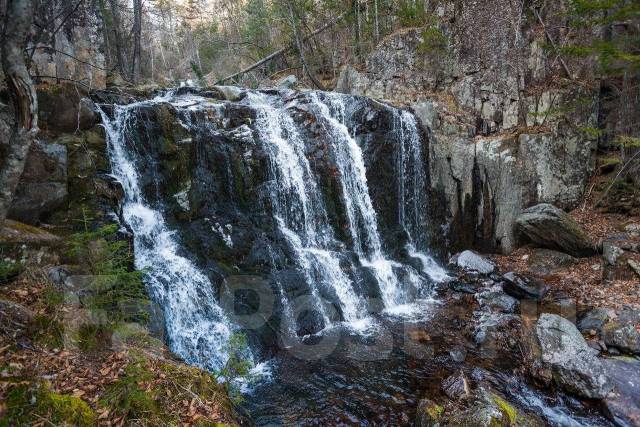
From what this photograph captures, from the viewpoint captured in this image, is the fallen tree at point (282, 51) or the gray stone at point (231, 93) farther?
the fallen tree at point (282, 51)

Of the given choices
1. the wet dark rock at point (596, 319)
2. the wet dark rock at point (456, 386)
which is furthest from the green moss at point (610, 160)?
the wet dark rock at point (456, 386)

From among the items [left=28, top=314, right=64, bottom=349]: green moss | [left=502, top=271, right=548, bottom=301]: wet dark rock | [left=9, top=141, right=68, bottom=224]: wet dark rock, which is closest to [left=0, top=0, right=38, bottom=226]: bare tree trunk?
[left=28, top=314, right=64, bottom=349]: green moss

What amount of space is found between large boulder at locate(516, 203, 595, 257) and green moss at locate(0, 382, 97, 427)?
12.7 metres

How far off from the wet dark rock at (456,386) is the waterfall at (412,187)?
6.18 m

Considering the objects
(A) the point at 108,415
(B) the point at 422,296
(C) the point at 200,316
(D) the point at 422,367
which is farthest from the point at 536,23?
(A) the point at 108,415

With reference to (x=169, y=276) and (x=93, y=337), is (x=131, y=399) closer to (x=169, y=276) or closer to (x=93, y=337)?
(x=93, y=337)

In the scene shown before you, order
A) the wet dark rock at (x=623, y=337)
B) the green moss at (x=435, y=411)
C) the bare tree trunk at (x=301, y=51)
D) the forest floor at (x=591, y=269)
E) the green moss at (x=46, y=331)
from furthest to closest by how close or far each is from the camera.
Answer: the bare tree trunk at (x=301, y=51) < the forest floor at (x=591, y=269) < the wet dark rock at (x=623, y=337) < the green moss at (x=435, y=411) < the green moss at (x=46, y=331)

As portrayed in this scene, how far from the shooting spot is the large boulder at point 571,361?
19.4 ft

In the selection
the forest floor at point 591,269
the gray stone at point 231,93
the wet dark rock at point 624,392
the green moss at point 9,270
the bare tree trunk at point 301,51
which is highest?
the bare tree trunk at point 301,51

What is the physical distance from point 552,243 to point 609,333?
5193 millimetres

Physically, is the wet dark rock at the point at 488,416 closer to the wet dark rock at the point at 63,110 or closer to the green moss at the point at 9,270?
the green moss at the point at 9,270

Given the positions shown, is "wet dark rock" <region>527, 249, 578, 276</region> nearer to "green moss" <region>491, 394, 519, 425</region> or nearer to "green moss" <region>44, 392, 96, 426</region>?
"green moss" <region>491, 394, 519, 425</region>

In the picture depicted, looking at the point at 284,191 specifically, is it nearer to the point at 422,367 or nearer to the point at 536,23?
the point at 422,367

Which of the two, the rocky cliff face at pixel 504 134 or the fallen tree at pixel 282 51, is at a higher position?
the fallen tree at pixel 282 51
